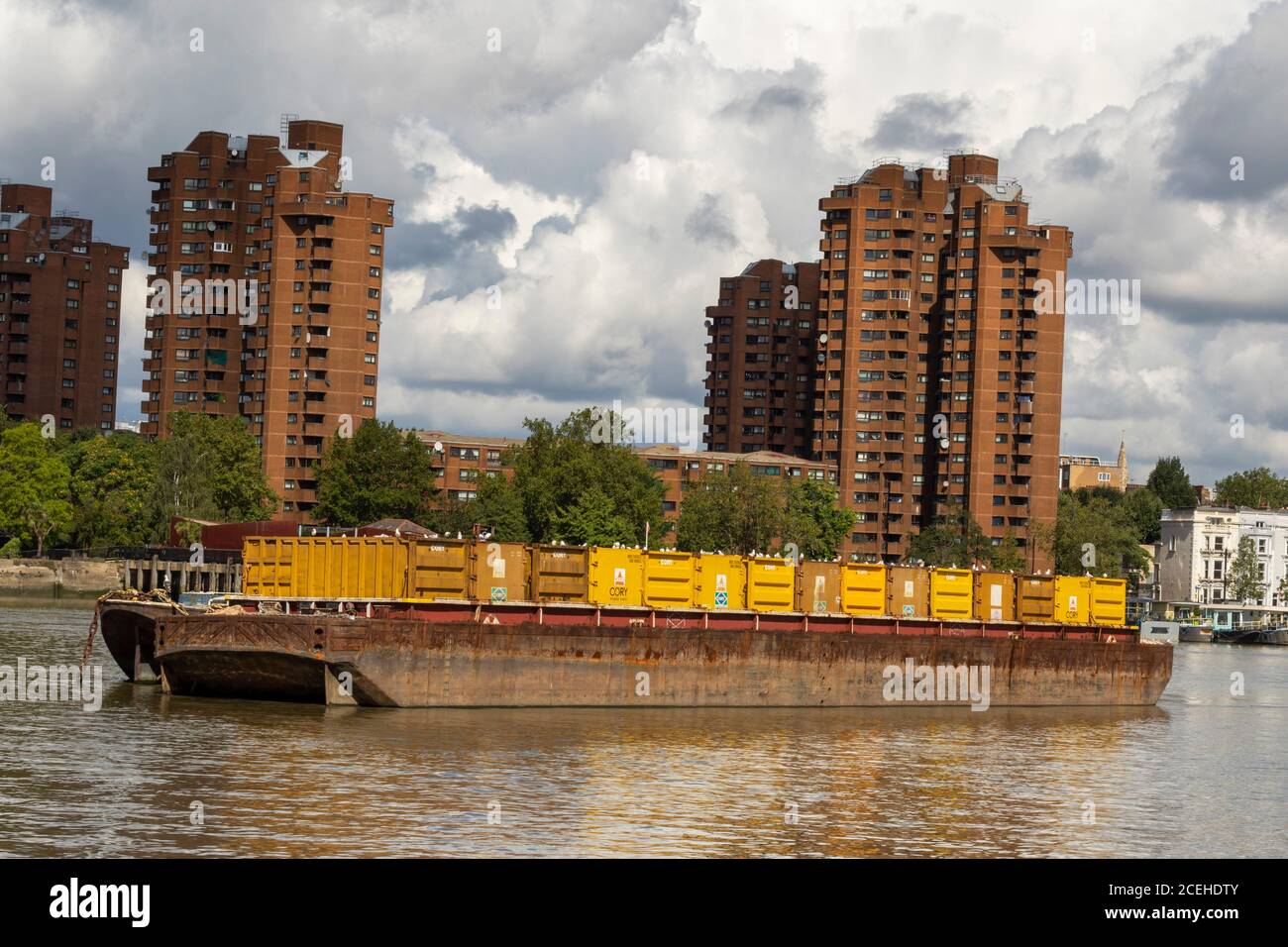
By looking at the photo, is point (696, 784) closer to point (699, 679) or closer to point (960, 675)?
point (699, 679)

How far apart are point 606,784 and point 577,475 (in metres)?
106

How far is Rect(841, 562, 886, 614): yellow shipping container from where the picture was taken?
59.9 m

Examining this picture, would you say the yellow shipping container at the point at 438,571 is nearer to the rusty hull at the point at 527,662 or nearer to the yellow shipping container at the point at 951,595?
the rusty hull at the point at 527,662

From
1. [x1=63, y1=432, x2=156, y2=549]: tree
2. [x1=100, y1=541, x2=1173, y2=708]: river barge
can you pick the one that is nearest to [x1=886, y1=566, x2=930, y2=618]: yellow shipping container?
[x1=100, y1=541, x2=1173, y2=708]: river barge

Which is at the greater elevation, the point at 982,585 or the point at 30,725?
the point at 982,585

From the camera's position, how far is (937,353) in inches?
7520

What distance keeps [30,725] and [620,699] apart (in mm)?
18590

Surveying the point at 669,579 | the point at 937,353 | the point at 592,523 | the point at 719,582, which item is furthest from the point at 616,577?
the point at 937,353

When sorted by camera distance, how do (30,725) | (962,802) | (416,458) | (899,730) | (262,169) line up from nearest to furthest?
(962,802), (30,725), (899,730), (416,458), (262,169)

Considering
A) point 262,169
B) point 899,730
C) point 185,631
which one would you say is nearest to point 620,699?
point 899,730

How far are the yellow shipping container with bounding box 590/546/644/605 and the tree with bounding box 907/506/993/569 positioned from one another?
121073 mm
